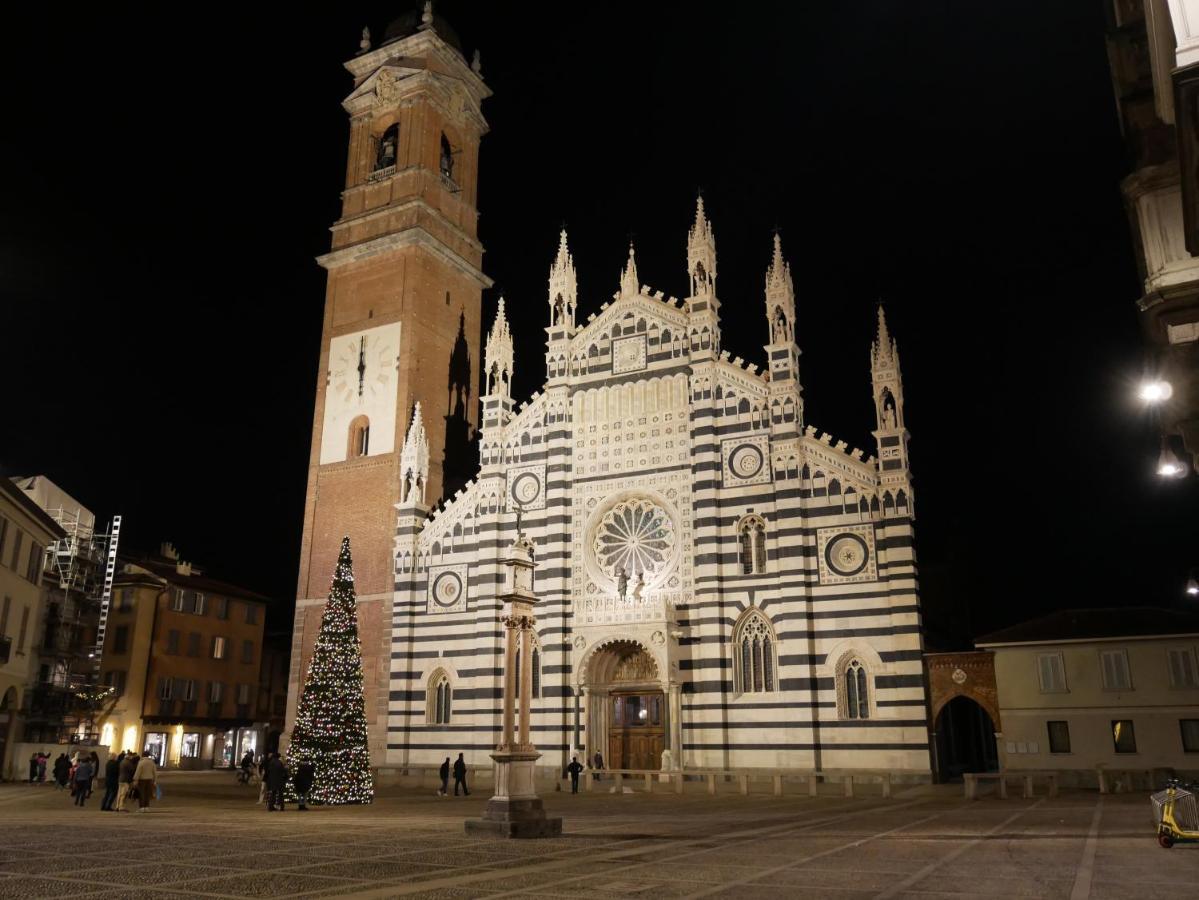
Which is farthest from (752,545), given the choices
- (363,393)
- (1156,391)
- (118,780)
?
(1156,391)

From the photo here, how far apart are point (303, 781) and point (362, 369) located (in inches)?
871

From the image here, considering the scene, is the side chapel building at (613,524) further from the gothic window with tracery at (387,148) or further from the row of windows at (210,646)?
the row of windows at (210,646)

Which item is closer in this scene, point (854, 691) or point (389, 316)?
point (854, 691)

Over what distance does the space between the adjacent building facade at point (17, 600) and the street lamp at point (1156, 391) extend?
1188 inches

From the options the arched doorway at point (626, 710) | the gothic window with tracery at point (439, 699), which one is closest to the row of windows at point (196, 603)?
the gothic window with tracery at point (439, 699)

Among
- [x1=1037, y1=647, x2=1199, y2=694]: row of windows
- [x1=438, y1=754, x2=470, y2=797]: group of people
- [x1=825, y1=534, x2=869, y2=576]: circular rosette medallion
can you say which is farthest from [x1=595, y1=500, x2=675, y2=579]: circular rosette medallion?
[x1=1037, y1=647, x2=1199, y2=694]: row of windows

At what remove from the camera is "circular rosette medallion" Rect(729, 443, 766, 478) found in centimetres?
3521

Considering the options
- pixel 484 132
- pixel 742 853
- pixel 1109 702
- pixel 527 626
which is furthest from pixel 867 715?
pixel 484 132

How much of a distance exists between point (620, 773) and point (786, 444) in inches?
501

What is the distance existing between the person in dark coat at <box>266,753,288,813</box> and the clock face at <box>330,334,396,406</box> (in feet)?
66.8

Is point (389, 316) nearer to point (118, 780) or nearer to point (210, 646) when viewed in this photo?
point (118, 780)

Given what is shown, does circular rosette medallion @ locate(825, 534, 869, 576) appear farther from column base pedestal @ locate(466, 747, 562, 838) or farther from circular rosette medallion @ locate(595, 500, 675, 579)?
column base pedestal @ locate(466, 747, 562, 838)

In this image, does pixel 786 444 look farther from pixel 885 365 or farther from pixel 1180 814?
pixel 1180 814

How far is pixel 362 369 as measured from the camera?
4369 cm
